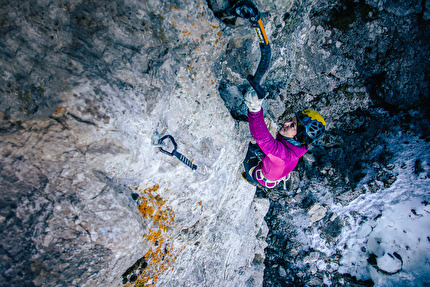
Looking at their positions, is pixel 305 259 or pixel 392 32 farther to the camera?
pixel 305 259

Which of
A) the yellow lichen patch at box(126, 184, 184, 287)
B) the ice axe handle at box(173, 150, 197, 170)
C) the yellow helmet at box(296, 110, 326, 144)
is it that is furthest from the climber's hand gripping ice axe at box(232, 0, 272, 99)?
the yellow lichen patch at box(126, 184, 184, 287)

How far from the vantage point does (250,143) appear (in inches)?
181

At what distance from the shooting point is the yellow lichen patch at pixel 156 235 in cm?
293

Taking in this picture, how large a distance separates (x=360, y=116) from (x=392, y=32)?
1.89 metres

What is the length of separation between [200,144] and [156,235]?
1.65 metres

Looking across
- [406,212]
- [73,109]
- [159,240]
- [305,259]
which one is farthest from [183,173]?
[406,212]

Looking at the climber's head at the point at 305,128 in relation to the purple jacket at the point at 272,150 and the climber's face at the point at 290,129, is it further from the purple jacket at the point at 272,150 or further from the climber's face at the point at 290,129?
the purple jacket at the point at 272,150

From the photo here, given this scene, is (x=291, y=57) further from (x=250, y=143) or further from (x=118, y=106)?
(x=118, y=106)

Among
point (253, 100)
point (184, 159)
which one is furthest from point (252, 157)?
point (184, 159)

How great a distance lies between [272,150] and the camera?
3.48 m

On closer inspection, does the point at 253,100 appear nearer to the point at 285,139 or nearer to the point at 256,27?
the point at 256,27

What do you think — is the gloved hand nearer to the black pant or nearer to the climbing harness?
the climbing harness

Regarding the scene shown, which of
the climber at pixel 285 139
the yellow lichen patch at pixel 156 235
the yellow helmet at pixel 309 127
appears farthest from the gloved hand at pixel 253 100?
the yellow lichen patch at pixel 156 235

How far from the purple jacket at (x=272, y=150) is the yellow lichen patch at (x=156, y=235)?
1866mm
